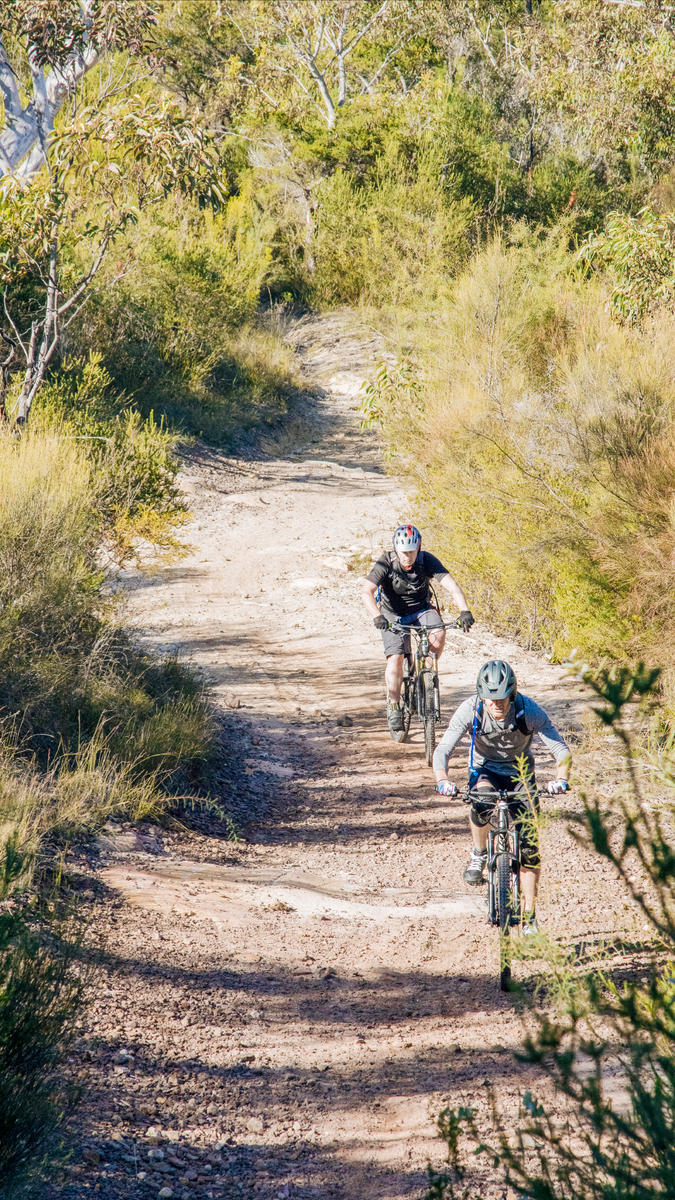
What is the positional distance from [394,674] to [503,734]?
345 cm

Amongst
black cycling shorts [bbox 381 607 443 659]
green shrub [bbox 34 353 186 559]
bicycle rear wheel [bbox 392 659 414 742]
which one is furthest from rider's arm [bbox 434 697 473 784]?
green shrub [bbox 34 353 186 559]

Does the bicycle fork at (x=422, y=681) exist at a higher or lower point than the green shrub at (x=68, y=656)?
lower

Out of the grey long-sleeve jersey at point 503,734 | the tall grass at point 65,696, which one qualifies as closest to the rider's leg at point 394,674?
the tall grass at point 65,696

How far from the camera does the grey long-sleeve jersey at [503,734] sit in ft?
18.5

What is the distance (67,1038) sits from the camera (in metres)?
3.58

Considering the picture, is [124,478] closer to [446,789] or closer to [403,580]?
[403,580]

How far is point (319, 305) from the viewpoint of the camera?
28.6 meters

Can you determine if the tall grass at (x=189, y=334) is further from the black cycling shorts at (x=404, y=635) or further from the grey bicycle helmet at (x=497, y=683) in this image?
the grey bicycle helmet at (x=497, y=683)

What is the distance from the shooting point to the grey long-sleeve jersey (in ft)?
18.5

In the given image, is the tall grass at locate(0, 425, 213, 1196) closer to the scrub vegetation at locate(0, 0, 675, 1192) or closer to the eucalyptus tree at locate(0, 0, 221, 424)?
the scrub vegetation at locate(0, 0, 675, 1192)

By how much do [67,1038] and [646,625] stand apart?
24.9 ft

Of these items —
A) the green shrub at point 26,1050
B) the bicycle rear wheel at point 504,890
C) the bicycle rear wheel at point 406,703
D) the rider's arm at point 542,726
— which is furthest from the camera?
the bicycle rear wheel at point 406,703

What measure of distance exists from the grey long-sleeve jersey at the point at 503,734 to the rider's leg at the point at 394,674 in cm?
319

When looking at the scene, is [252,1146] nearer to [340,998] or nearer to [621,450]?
[340,998]
